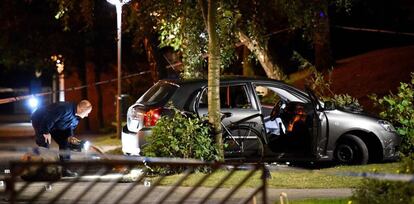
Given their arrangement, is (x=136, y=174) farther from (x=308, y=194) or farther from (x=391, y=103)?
(x=391, y=103)

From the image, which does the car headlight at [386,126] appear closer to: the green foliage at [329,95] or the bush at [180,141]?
the green foliage at [329,95]

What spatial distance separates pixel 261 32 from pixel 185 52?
5.19 feet

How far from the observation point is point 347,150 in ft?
41.3

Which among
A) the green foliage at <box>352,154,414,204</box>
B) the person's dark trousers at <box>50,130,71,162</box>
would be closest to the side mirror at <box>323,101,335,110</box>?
the person's dark trousers at <box>50,130,71,162</box>

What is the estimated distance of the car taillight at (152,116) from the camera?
38.3 ft

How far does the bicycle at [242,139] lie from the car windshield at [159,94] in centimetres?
94

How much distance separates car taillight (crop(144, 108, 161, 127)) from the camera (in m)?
11.7

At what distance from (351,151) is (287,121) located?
3.93 feet

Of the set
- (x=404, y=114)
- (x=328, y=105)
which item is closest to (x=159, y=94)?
(x=328, y=105)

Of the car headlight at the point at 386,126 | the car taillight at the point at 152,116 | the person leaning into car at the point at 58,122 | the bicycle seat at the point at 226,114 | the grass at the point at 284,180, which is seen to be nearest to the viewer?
the grass at the point at 284,180

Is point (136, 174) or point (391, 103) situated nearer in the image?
point (136, 174)

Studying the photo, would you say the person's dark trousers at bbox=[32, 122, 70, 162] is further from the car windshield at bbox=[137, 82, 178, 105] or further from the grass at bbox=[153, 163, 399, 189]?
the grass at bbox=[153, 163, 399, 189]

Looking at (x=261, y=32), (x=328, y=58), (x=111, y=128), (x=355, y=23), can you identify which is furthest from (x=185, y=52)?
A: (x=355, y=23)

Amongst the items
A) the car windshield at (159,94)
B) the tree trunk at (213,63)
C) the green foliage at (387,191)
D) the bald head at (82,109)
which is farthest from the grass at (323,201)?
the bald head at (82,109)
